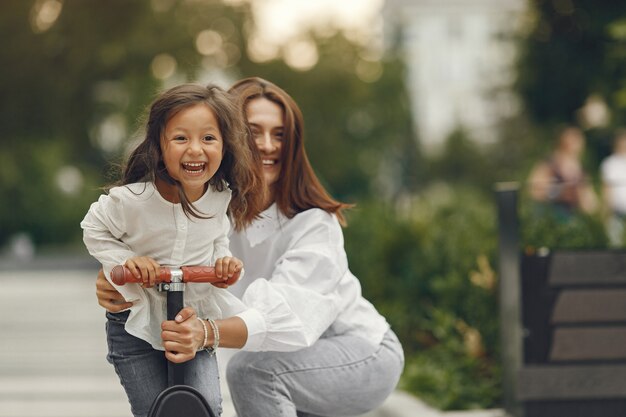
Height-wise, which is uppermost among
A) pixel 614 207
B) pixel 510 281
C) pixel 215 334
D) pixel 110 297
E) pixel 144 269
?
pixel 144 269

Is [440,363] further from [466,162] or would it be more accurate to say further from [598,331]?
[466,162]

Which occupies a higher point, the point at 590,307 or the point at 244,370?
the point at 244,370

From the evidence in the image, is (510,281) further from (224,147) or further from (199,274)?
(199,274)

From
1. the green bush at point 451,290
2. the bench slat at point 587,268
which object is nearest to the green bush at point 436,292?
the green bush at point 451,290

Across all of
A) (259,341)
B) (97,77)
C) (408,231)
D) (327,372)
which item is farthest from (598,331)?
(97,77)

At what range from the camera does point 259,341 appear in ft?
11.7

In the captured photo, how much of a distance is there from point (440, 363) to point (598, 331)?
1967 mm

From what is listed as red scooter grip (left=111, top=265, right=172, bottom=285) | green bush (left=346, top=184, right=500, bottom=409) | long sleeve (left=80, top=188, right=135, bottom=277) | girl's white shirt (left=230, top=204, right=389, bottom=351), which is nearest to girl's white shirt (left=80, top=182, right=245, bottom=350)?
long sleeve (left=80, top=188, right=135, bottom=277)

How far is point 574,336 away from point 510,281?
1.35 ft

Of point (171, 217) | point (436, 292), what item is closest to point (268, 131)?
point (171, 217)

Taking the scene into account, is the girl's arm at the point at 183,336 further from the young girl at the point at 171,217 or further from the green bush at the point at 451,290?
the green bush at the point at 451,290

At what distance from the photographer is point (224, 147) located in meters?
3.40

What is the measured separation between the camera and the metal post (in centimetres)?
619

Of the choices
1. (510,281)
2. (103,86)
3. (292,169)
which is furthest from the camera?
(103,86)
